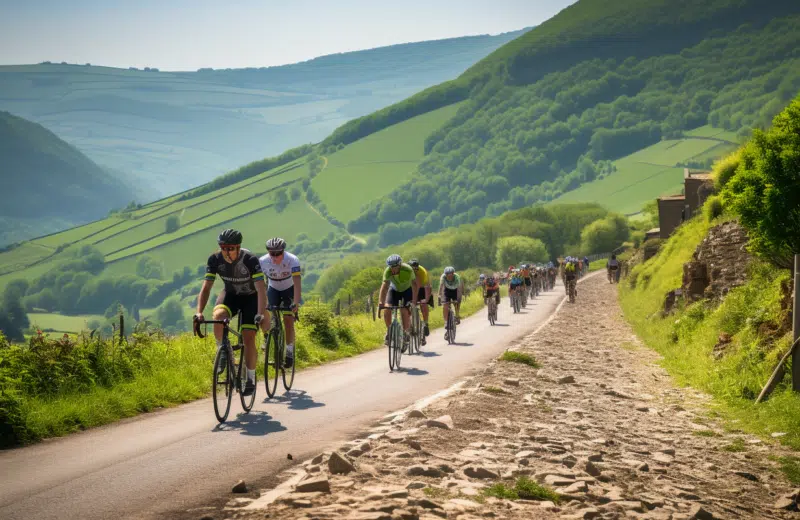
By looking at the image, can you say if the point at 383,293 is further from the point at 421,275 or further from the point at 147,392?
the point at 147,392

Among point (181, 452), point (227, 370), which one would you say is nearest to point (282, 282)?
point (227, 370)

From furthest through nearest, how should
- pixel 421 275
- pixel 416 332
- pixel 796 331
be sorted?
pixel 416 332 < pixel 421 275 < pixel 796 331

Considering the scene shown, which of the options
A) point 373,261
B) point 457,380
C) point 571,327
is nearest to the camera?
point 457,380

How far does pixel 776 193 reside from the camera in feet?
53.4

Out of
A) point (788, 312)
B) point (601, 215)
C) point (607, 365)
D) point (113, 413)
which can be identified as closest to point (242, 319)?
point (113, 413)

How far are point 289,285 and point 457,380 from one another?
3.77 m

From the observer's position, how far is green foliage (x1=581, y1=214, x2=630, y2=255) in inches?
5886

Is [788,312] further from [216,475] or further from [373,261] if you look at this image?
[373,261]

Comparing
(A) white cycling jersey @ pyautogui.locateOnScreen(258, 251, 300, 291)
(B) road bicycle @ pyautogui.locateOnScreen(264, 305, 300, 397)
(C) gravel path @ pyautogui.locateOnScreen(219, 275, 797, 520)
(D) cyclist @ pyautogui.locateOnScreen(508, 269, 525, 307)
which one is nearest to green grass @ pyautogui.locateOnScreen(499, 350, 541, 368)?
(C) gravel path @ pyautogui.locateOnScreen(219, 275, 797, 520)

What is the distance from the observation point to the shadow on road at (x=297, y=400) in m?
12.3

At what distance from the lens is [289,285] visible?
44.9 feet

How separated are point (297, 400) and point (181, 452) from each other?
4123 mm

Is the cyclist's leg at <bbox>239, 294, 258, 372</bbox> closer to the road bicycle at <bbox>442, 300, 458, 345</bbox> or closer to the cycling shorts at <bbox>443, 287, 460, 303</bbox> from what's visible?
the road bicycle at <bbox>442, 300, 458, 345</bbox>

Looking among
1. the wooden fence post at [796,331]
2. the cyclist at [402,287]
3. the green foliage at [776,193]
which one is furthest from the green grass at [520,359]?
the wooden fence post at [796,331]
